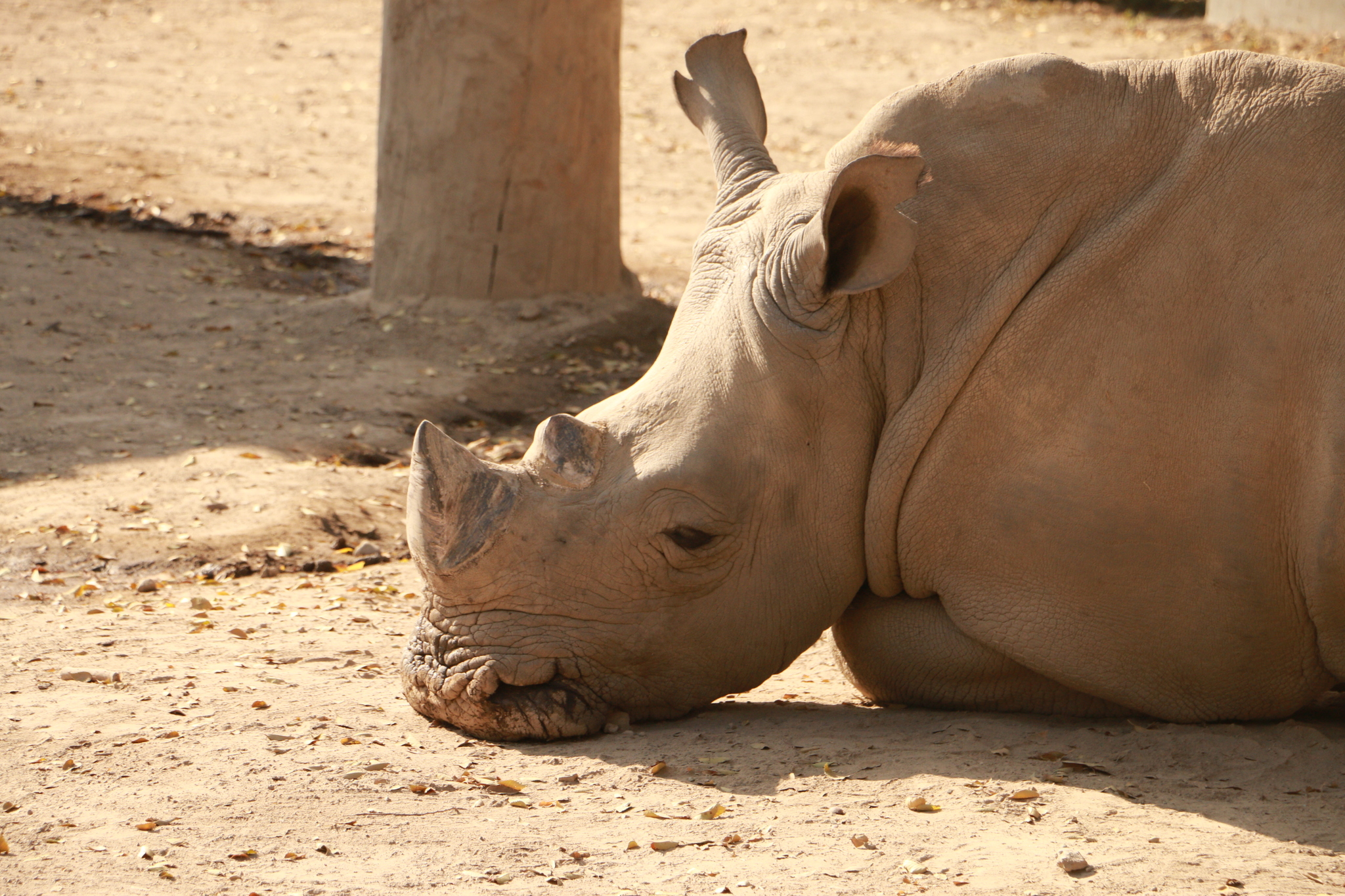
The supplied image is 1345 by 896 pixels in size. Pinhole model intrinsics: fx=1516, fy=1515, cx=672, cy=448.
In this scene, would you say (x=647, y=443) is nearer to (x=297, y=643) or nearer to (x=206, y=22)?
(x=297, y=643)

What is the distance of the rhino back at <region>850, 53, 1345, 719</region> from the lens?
3777 mm

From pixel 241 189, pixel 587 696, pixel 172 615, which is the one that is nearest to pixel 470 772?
pixel 587 696

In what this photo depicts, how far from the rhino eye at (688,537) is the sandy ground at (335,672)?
535mm

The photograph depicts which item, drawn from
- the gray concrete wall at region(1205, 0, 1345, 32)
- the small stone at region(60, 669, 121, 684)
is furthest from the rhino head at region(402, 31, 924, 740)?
the gray concrete wall at region(1205, 0, 1345, 32)

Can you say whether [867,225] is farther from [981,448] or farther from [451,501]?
[451,501]

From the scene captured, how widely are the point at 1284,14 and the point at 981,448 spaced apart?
1338 cm

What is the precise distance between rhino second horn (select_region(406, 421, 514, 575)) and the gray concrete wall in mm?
11395

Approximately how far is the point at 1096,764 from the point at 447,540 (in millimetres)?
1752

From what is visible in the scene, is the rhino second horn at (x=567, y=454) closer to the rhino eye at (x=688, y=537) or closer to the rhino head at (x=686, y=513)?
the rhino head at (x=686, y=513)

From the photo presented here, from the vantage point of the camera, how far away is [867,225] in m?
3.92

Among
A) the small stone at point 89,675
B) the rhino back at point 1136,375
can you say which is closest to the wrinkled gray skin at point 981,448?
the rhino back at point 1136,375

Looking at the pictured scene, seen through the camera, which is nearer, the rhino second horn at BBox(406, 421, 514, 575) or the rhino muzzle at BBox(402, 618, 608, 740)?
the rhino second horn at BBox(406, 421, 514, 575)

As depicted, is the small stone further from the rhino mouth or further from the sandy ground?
the rhino mouth

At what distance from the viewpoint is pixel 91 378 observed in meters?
8.70
